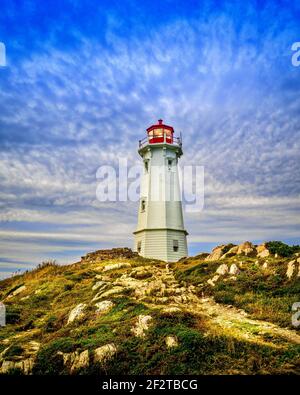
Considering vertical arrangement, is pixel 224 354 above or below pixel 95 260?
below

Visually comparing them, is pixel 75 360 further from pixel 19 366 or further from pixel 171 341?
pixel 171 341

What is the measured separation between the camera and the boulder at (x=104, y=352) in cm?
950

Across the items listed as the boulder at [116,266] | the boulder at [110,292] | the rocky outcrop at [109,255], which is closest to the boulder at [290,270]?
the boulder at [110,292]

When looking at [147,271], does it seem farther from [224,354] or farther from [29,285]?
[224,354]

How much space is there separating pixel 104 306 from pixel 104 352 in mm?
4667

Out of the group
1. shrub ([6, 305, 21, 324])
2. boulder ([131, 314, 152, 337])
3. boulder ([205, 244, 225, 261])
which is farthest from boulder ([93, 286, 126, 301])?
boulder ([205, 244, 225, 261])

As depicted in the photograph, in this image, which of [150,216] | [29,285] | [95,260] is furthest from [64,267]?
[150,216]

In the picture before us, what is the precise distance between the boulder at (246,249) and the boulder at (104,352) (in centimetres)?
1512

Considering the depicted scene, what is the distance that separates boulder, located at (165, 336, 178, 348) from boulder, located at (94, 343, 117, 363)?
4.83 ft

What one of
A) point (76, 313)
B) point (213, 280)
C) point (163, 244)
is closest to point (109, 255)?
point (163, 244)

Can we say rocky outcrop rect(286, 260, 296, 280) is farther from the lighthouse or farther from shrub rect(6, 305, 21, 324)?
the lighthouse

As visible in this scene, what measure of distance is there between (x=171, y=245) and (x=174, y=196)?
191 inches
